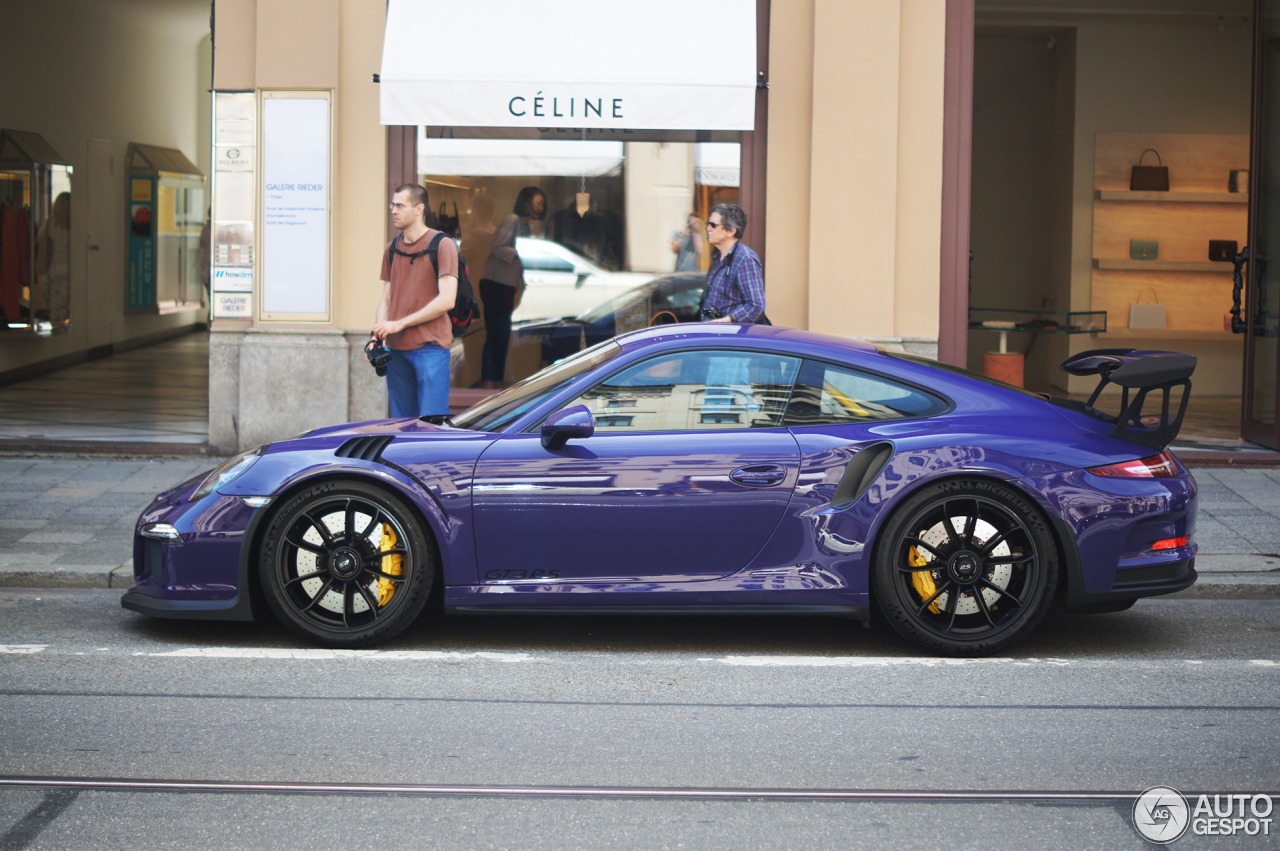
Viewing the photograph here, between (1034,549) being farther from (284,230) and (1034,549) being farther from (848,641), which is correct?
(284,230)

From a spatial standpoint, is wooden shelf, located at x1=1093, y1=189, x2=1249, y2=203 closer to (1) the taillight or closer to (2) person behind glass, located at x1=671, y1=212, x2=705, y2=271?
(2) person behind glass, located at x1=671, y1=212, x2=705, y2=271

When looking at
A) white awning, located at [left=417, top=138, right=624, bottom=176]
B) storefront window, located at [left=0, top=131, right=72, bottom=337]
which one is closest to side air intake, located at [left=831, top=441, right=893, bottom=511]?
white awning, located at [left=417, top=138, right=624, bottom=176]

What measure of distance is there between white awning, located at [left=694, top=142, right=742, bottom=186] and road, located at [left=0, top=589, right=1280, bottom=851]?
205 inches

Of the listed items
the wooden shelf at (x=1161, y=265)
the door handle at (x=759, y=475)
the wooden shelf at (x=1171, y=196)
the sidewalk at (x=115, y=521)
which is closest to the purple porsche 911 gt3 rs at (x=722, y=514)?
the door handle at (x=759, y=475)

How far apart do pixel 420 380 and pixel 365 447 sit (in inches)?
101

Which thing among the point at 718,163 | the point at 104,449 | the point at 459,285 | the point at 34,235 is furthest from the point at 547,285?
the point at 34,235

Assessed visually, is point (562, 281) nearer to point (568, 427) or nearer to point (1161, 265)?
point (568, 427)

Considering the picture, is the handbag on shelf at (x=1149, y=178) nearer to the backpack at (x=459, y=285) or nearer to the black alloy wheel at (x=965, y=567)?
the backpack at (x=459, y=285)

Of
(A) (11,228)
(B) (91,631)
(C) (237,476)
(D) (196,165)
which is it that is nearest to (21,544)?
(B) (91,631)

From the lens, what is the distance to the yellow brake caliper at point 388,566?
17.2 ft

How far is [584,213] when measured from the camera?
1045 cm

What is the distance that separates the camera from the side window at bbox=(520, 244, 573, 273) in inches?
413

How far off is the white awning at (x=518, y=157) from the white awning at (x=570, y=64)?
60 cm

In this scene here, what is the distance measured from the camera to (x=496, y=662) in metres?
5.24
